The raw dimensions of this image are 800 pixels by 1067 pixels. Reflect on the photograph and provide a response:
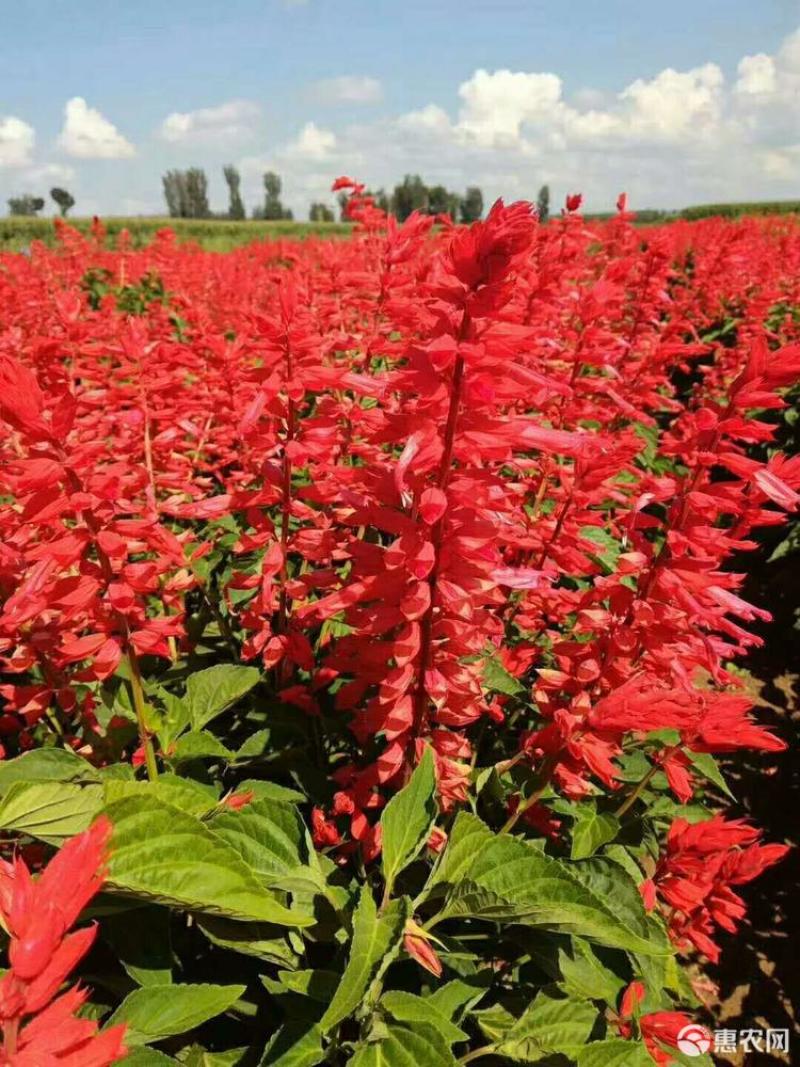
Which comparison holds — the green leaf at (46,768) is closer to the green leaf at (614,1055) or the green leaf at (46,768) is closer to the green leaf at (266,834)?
the green leaf at (266,834)

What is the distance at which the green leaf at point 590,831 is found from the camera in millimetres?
1724

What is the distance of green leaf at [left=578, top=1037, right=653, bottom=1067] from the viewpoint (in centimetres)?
145

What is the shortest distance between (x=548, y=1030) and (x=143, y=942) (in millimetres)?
938

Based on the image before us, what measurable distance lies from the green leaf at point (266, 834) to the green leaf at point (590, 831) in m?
0.68

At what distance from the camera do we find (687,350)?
3.09m

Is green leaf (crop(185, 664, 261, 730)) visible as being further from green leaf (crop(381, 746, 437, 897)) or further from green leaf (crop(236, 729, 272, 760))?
green leaf (crop(381, 746, 437, 897))

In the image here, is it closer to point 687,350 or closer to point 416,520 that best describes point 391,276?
point 416,520

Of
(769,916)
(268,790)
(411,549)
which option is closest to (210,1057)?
(268,790)

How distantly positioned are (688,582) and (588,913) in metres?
0.71

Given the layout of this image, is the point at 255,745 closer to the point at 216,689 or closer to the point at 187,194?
the point at 216,689

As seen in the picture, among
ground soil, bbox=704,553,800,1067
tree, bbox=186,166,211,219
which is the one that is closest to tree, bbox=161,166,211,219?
tree, bbox=186,166,211,219

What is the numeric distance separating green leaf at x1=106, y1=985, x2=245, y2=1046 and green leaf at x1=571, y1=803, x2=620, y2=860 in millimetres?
874

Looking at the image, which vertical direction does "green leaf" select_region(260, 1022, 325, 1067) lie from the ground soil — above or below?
above

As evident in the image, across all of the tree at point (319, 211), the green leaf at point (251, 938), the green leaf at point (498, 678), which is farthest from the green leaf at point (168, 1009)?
the tree at point (319, 211)
